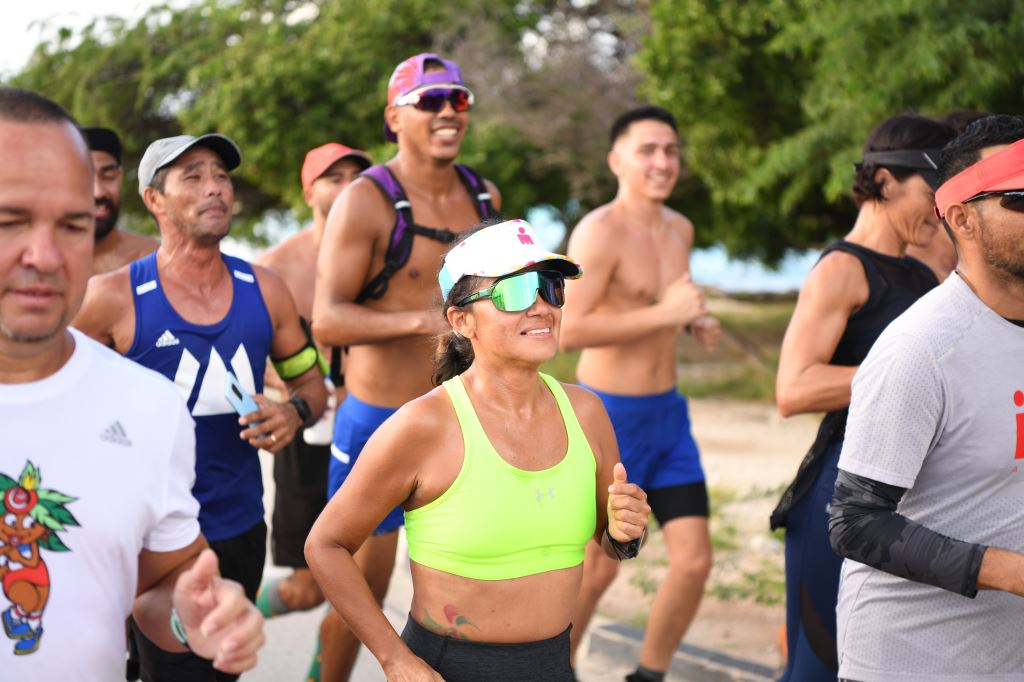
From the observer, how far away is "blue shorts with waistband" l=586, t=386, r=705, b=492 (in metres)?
4.84

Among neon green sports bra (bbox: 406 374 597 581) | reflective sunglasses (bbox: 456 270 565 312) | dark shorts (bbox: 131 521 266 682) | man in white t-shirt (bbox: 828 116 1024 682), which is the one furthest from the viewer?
dark shorts (bbox: 131 521 266 682)

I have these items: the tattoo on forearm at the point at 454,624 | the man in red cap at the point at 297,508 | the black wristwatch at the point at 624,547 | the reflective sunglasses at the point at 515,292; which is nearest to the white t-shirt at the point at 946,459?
the black wristwatch at the point at 624,547

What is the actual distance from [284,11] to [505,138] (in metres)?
6.50

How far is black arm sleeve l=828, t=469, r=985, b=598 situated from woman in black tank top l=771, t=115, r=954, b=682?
0.99m

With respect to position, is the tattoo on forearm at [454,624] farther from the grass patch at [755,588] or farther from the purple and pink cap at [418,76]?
the grass patch at [755,588]

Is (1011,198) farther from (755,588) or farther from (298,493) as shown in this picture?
(755,588)

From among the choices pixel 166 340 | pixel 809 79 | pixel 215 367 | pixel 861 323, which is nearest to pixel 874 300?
pixel 861 323

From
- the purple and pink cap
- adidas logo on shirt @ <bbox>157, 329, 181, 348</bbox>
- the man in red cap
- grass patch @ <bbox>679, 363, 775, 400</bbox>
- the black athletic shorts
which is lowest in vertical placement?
grass patch @ <bbox>679, 363, 775, 400</bbox>

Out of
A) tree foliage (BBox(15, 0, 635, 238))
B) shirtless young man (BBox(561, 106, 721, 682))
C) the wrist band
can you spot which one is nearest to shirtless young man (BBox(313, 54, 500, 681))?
shirtless young man (BBox(561, 106, 721, 682))

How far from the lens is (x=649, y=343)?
5051mm

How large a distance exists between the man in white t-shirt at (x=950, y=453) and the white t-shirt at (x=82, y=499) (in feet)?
5.04

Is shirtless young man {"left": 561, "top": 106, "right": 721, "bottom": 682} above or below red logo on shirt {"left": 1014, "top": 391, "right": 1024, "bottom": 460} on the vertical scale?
below

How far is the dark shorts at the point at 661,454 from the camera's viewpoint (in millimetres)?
4805

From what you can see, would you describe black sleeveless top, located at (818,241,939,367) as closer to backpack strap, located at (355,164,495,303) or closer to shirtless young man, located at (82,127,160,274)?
backpack strap, located at (355,164,495,303)
